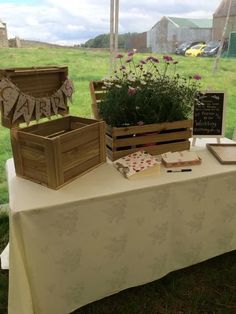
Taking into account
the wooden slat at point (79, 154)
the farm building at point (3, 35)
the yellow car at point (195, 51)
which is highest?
the farm building at point (3, 35)

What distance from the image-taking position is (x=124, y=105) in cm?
133

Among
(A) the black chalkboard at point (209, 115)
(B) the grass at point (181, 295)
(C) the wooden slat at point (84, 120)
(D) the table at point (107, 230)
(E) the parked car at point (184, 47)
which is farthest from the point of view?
(E) the parked car at point (184, 47)

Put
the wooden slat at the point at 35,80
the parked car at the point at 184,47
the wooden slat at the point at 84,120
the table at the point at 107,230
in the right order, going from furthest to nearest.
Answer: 1. the parked car at the point at 184,47
2. the wooden slat at the point at 84,120
3. the wooden slat at the point at 35,80
4. the table at the point at 107,230

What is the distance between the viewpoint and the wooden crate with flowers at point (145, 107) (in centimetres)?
133

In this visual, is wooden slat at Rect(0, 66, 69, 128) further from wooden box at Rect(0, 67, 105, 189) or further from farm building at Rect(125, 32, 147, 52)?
farm building at Rect(125, 32, 147, 52)

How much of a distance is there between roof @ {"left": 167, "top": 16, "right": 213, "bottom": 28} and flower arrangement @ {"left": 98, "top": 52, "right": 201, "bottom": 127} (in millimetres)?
A: 980

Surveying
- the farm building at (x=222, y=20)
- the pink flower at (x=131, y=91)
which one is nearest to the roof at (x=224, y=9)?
the farm building at (x=222, y=20)

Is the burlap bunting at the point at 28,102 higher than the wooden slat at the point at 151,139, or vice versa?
the burlap bunting at the point at 28,102

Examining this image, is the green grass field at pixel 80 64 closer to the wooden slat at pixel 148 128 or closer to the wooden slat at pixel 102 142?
the wooden slat at pixel 148 128

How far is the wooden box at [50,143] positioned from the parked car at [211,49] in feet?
4.40

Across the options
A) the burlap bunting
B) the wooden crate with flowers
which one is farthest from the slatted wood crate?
the burlap bunting

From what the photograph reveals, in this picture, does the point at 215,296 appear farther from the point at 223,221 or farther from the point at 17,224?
the point at 17,224

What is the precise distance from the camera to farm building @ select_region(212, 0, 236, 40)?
211cm

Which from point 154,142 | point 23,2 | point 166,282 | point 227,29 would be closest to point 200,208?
point 154,142
